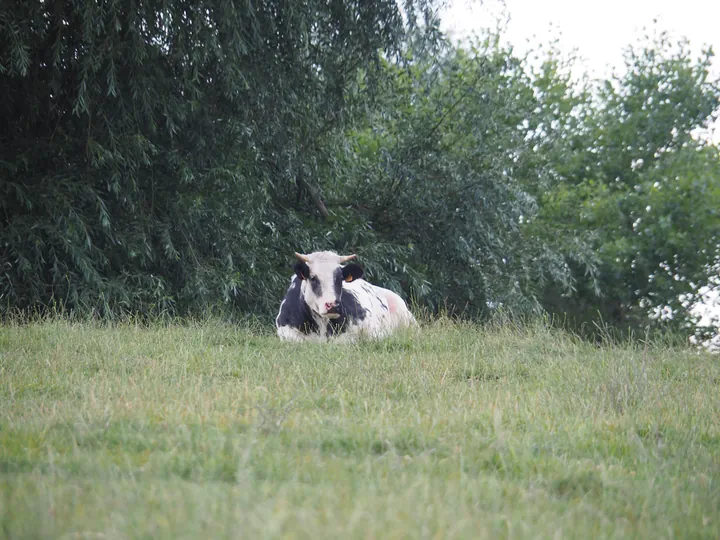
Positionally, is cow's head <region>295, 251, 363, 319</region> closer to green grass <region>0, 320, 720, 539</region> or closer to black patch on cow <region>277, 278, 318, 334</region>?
black patch on cow <region>277, 278, 318, 334</region>

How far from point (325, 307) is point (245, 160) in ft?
11.8

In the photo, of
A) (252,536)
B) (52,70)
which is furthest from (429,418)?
(52,70)

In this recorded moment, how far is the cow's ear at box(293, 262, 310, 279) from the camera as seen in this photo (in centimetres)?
982

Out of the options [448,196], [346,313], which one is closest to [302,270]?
[346,313]

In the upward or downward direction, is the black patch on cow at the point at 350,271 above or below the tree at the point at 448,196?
below

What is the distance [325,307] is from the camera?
9547 millimetres

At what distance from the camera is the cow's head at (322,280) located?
9602 millimetres

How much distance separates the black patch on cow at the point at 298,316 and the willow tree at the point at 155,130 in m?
1.80

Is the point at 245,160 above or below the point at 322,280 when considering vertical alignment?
above

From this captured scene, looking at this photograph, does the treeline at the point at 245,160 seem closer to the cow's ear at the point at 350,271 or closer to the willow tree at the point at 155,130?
the willow tree at the point at 155,130

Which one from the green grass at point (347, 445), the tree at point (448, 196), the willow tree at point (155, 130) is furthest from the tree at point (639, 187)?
the green grass at point (347, 445)

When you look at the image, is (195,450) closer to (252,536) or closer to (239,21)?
(252,536)

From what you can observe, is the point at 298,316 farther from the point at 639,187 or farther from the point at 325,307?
the point at 639,187

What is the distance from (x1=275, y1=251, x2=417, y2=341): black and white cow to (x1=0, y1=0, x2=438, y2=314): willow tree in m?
2.00
